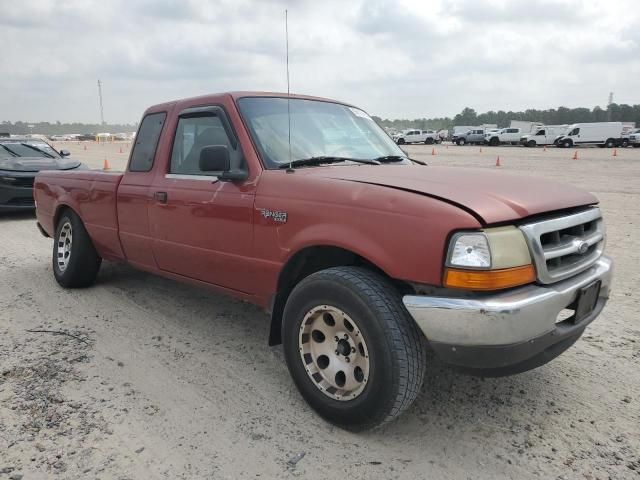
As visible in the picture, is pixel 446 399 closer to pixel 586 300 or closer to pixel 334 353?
pixel 334 353

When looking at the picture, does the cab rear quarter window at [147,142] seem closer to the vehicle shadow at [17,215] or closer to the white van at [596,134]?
the vehicle shadow at [17,215]

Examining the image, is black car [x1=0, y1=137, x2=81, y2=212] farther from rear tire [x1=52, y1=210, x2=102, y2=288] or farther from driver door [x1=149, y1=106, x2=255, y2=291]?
driver door [x1=149, y1=106, x2=255, y2=291]

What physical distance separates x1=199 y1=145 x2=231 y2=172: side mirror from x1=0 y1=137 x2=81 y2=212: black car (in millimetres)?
7819

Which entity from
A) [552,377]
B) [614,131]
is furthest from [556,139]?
[552,377]

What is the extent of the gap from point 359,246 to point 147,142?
258 cm

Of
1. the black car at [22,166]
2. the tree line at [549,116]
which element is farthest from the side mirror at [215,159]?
the tree line at [549,116]

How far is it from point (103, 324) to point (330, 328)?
2.39 metres

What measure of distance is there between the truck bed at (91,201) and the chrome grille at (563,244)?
3541 millimetres

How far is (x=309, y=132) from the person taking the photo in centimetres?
363

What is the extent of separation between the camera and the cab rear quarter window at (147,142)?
13.9 ft

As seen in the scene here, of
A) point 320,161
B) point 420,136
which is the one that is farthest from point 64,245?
point 420,136

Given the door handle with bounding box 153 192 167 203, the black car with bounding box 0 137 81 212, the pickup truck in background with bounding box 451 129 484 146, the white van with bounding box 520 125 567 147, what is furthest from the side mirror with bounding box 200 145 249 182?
the pickup truck in background with bounding box 451 129 484 146

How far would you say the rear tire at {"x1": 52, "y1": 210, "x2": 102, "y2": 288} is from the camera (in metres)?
5.06

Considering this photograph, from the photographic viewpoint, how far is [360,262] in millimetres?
2939
